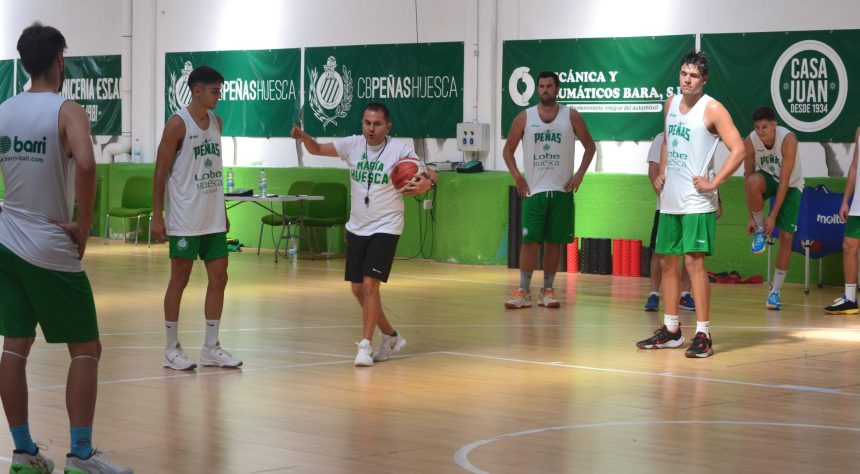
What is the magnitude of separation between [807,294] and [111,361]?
766 cm

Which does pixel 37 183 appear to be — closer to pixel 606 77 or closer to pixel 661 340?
pixel 661 340

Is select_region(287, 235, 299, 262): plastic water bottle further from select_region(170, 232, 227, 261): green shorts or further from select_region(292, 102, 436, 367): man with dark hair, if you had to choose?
select_region(170, 232, 227, 261): green shorts

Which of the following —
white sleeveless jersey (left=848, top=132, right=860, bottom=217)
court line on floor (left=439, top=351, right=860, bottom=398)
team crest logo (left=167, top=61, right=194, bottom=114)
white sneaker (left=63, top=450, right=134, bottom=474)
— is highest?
team crest logo (left=167, top=61, right=194, bottom=114)

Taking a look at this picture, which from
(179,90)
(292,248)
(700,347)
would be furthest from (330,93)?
(700,347)

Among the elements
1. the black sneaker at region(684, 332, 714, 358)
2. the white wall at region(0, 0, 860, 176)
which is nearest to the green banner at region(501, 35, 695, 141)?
the white wall at region(0, 0, 860, 176)

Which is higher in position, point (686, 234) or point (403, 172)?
point (403, 172)

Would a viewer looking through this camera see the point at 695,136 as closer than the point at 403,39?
Yes

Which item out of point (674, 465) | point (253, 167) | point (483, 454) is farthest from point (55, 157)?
point (253, 167)

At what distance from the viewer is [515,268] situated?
1644cm

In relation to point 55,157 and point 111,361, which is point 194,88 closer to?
point 111,361

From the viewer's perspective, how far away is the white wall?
15.2 m

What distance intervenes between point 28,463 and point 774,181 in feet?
28.5

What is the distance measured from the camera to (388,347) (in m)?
8.90

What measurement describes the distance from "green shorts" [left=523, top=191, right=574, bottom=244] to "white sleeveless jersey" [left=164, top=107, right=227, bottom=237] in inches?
170
